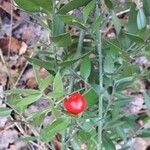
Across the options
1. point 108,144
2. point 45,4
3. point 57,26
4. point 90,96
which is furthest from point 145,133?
point 45,4

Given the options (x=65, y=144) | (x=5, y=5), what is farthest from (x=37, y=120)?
(x=5, y=5)

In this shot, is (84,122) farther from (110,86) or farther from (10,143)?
(10,143)

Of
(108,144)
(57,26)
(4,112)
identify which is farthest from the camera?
(108,144)

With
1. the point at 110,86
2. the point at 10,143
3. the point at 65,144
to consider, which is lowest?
the point at 10,143

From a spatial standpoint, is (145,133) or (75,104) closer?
(75,104)

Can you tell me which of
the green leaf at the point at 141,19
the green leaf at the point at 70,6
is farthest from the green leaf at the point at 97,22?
the green leaf at the point at 141,19

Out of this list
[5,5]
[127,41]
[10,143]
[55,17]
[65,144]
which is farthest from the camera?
[5,5]

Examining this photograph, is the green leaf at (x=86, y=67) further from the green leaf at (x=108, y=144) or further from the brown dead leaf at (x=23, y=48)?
the brown dead leaf at (x=23, y=48)

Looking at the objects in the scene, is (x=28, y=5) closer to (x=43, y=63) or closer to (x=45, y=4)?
(x=45, y=4)
